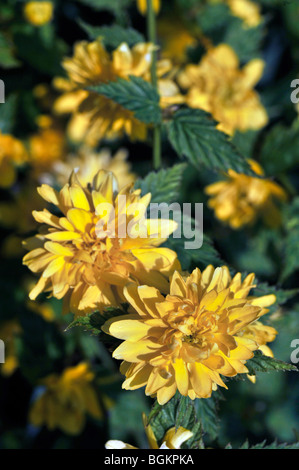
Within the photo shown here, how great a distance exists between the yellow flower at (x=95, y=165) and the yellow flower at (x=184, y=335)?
0.80 meters


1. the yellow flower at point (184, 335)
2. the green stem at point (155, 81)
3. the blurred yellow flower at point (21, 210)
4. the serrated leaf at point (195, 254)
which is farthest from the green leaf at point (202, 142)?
the blurred yellow flower at point (21, 210)

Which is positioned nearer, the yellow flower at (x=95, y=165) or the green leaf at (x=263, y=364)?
the green leaf at (x=263, y=364)

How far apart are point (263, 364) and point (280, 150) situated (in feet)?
2.72

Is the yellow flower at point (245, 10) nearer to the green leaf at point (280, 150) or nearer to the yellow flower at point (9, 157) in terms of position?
the green leaf at point (280, 150)

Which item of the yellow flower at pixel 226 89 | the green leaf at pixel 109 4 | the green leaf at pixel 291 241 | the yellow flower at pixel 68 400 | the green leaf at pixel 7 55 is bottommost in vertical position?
the yellow flower at pixel 68 400

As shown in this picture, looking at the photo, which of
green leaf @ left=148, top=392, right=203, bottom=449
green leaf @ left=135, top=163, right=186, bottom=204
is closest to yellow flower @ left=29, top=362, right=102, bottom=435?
green leaf @ left=148, top=392, right=203, bottom=449

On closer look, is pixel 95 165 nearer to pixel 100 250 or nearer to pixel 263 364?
pixel 100 250

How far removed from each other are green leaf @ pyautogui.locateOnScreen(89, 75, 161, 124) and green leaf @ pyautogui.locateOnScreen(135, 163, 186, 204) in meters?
0.11

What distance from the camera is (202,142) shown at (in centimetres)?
103

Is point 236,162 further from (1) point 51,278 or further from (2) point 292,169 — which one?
(2) point 292,169

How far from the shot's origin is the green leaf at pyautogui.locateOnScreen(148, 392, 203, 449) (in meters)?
0.80

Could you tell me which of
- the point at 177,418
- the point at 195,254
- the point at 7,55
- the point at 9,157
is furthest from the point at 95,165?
the point at 177,418

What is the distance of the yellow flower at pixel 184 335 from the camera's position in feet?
2.42
